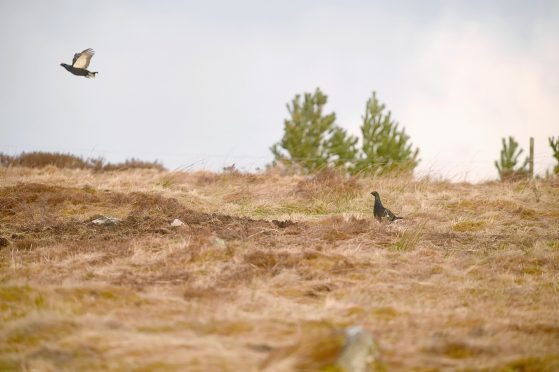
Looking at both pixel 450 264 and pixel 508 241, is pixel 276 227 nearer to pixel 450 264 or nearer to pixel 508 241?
pixel 450 264

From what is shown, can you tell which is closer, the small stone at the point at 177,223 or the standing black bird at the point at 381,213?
the small stone at the point at 177,223

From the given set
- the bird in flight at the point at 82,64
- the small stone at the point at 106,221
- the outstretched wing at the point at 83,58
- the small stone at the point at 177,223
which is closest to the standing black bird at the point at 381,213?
the small stone at the point at 177,223

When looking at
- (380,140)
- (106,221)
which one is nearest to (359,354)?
(106,221)

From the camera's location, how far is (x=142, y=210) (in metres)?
8.65

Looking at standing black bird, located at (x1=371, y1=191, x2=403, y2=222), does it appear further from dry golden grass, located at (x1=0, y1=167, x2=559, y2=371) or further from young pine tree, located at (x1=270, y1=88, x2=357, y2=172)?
young pine tree, located at (x1=270, y1=88, x2=357, y2=172)

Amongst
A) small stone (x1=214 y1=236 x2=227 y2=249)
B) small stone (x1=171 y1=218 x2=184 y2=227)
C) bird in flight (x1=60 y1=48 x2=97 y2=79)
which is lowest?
small stone (x1=214 y1=236 x2=227 y2=249)

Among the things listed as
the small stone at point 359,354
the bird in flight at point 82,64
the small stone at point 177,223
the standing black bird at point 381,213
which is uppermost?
the bird in flight at point 82,64

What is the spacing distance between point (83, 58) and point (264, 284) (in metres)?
6.78

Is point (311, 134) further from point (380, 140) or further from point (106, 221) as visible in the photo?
point (106, 221)

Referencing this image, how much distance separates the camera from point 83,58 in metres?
9.58

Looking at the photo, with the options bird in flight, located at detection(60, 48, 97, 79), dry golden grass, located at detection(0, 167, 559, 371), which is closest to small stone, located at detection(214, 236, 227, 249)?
dry golden grass, located at detection(0, 167, 559, 371)

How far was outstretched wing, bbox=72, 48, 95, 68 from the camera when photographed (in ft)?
30.9

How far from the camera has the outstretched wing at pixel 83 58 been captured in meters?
9.42

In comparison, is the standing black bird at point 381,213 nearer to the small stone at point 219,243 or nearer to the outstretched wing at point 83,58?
the small stone at point 219,243
